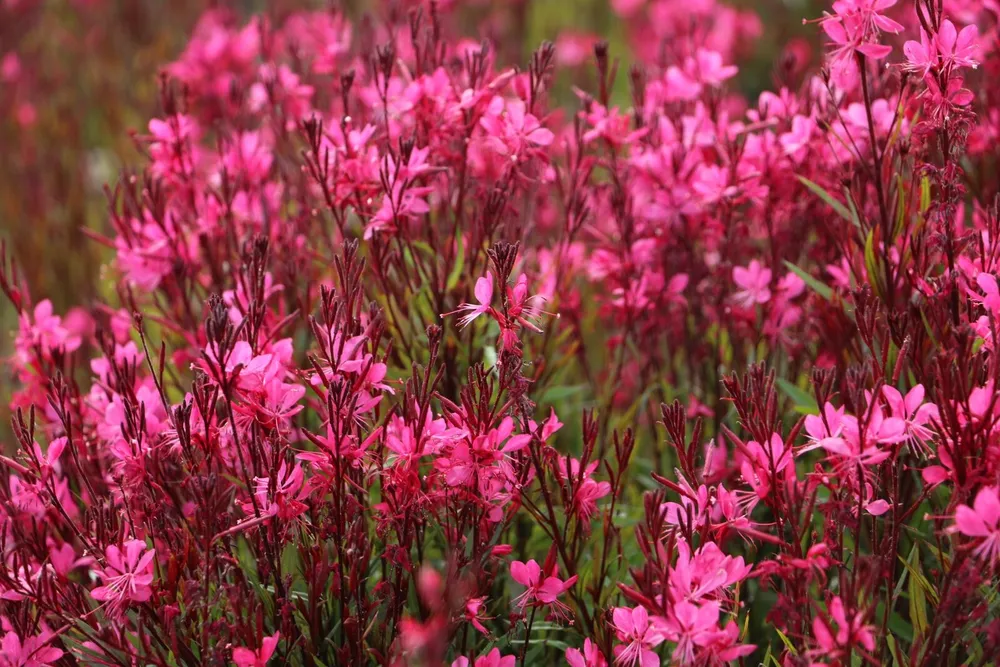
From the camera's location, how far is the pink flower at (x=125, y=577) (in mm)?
1668

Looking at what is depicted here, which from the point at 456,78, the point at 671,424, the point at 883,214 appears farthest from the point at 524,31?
the point at 671,424

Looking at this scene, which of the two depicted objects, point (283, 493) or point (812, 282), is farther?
point (812, 282)

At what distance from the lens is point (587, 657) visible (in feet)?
5.75

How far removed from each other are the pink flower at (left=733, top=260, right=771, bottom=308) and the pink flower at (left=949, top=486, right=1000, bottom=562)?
116 cm

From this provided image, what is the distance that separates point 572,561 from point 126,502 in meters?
0.86

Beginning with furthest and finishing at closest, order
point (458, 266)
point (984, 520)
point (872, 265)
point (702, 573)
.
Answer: point (458, 266)
point (872, 265)
point (702, 573)
point (984, 520)

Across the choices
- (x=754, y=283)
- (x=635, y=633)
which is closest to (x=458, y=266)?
(x=754, y=283)

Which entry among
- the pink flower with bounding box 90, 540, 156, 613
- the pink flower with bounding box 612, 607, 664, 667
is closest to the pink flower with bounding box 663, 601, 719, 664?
the pink flower with bounding box 612, 607, 664, 667

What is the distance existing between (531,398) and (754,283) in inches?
26.5

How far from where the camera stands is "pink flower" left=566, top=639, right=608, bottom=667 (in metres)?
1.75

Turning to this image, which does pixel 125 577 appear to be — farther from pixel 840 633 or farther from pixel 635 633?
pixel 840 633

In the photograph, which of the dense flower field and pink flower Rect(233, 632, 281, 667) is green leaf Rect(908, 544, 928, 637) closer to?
the dense flower field

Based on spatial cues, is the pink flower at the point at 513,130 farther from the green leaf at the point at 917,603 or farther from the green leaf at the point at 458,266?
the green leaf at the point at 917,603

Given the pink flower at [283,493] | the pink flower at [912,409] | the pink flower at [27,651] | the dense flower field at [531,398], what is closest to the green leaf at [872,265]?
the dense flower field at [531,398]
